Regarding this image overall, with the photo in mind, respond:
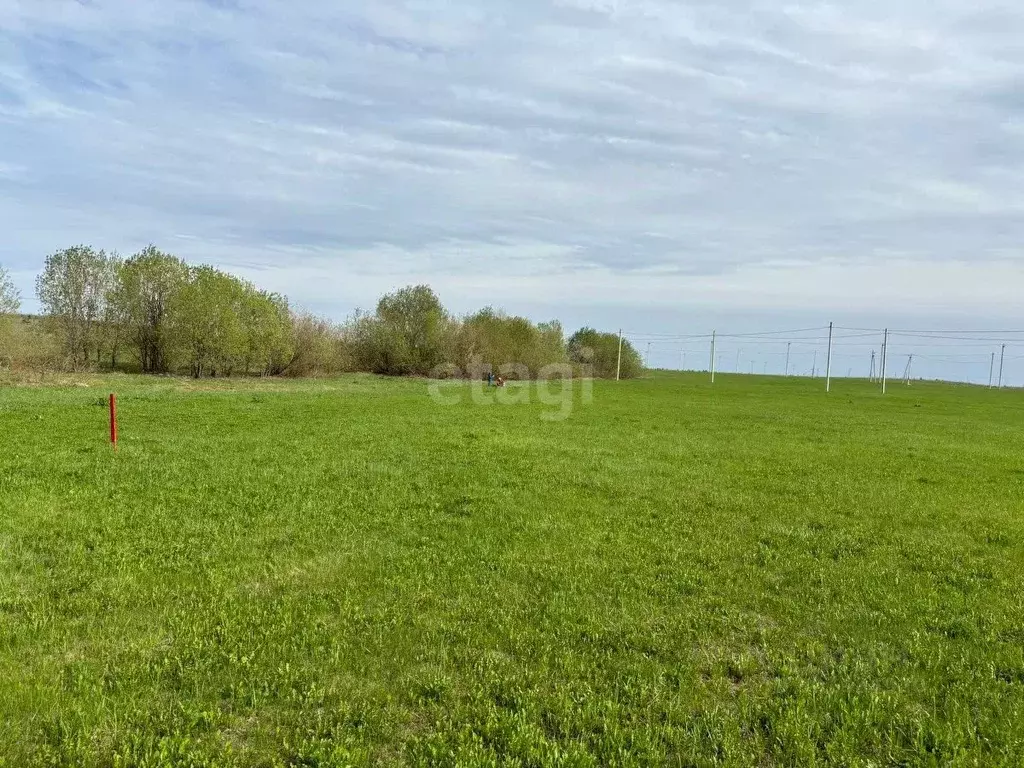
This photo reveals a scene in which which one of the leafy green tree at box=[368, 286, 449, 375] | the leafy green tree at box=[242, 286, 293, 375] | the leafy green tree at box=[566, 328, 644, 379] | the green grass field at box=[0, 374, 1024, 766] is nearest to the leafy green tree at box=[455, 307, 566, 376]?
the leafy green tree at box=[368, 286, 449, 375]

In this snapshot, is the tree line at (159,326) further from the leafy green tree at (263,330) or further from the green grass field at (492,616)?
the green grass field at (492,616)

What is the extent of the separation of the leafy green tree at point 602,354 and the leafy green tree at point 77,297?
189ft

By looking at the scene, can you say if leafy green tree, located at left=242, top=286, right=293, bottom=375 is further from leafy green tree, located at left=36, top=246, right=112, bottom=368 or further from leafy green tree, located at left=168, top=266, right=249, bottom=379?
leafy green tree, located at left=36, top=246, right=112, bottom=368

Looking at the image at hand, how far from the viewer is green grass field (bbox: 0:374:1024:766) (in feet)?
13.6

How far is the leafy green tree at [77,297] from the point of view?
47719mm

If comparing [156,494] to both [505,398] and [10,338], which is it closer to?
[505,398]

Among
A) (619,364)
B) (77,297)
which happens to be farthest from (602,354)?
(77,297)

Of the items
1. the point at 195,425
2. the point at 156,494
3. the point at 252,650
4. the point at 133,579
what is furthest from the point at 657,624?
the point at 195,425

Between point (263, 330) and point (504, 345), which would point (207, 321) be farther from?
point (504, 345)

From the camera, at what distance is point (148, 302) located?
52.0 metres

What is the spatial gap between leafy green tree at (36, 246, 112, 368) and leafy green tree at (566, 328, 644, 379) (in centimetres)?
5774

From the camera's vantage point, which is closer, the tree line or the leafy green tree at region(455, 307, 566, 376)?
the tree line

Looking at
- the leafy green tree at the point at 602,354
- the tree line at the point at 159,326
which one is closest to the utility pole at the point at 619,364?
the leafy green tree at the point at 602,354

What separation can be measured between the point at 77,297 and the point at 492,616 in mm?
54630
